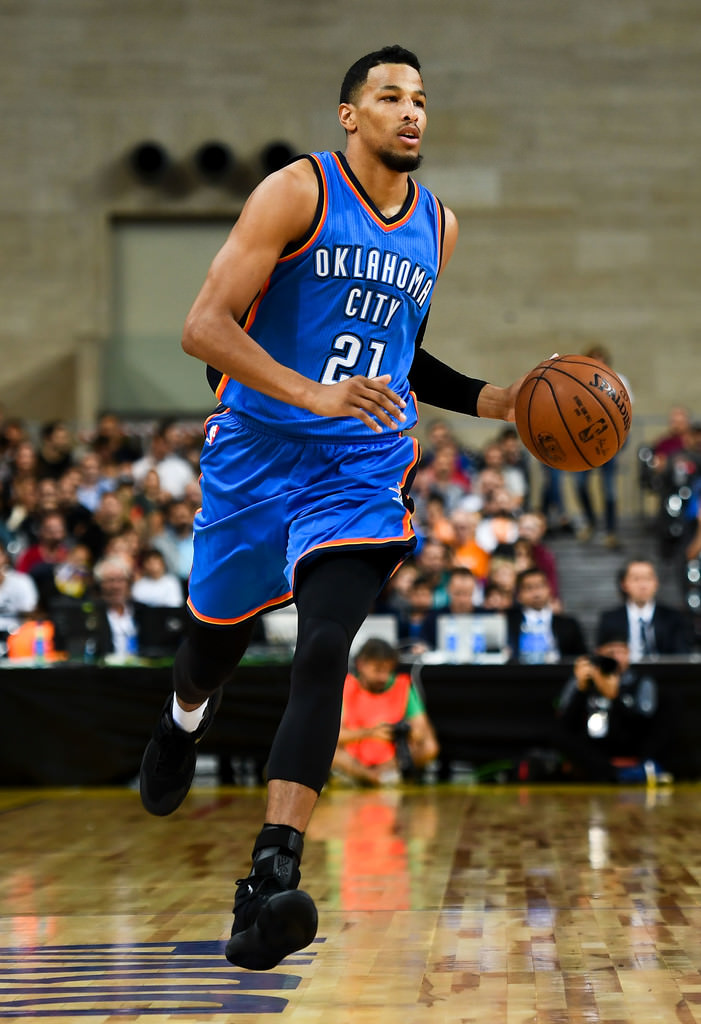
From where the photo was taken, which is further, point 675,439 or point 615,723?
point 675,439

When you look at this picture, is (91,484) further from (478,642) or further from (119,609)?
(478,642)

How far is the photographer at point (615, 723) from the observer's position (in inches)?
356

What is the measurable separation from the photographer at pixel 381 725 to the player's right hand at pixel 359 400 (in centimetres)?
559

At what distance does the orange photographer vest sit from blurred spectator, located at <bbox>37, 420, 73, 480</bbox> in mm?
6473

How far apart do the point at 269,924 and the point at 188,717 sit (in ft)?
5.50

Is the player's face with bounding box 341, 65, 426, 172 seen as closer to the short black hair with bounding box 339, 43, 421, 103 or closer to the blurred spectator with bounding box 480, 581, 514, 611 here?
the short black hair with bounding box 339, 43, 421, 103

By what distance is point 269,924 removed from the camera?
9.51 feet

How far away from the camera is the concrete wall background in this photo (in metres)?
20.3

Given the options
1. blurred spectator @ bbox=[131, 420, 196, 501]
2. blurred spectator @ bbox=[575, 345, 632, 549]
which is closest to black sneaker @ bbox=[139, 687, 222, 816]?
blurred spectator @ bbox=[131, 420, 196, 501]

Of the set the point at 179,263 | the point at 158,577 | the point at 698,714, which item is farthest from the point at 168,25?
the point at 698,714

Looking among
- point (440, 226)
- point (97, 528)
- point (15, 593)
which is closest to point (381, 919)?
point (440, 226)

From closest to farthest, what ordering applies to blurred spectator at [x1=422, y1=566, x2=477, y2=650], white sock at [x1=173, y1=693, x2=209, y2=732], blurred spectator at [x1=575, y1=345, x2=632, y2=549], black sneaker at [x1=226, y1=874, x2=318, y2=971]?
black sneaker at [x1=226, y1=874, x2=318, y2=971] < white sock at [x1=173, y1=693, x2=209, y2=732] < blurred spectator at [x1=422, y1=566, x2=477, y2=650] < blurred spectator at [x1=575, y1=345, x2=632, y2=549]

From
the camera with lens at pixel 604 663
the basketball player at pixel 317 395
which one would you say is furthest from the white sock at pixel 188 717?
the camera with lens at pixel 604 663

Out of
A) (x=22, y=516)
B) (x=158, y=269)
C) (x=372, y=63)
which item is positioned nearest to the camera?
(x=372, y=63)
